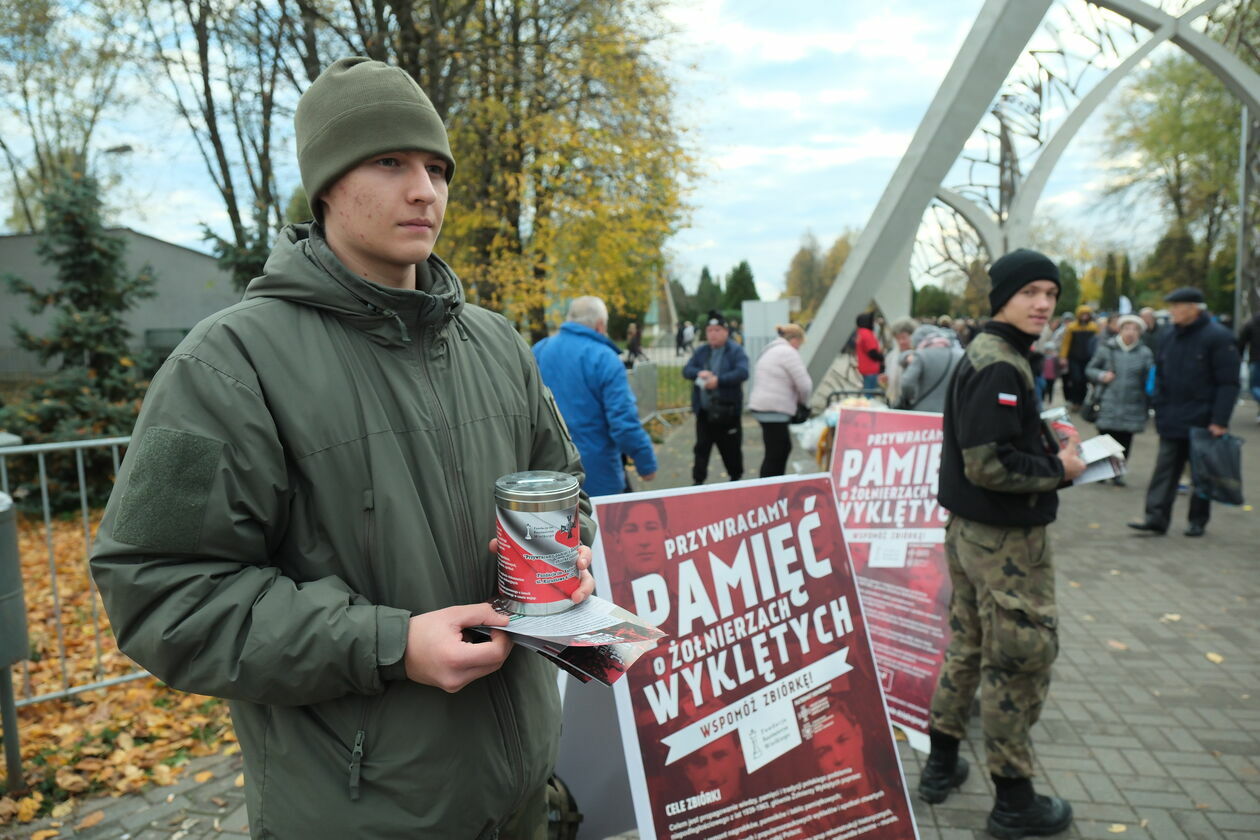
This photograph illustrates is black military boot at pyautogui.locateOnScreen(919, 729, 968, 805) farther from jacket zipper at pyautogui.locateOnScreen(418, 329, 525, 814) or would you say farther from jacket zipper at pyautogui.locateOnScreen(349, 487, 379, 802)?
jacket zipper at pyautogui.locateOnScreen(349, 487, 379, 802)

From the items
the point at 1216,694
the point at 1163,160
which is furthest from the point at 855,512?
the point at 1163,160

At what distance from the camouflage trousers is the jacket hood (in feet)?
7.76

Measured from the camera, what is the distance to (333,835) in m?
1.41

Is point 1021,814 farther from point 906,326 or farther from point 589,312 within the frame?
point 906,326

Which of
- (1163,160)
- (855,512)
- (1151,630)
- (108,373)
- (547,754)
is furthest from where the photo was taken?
(1163,160)

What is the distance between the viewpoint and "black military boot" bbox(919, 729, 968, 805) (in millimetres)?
3383

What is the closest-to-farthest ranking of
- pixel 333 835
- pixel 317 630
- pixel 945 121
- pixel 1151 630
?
pixel 317 630 < pixel 333 835 < pixel 1151 630 < pixel 945 121

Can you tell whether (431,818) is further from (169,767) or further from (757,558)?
(169,767)

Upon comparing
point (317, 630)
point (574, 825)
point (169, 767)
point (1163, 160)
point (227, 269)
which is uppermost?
point (1163, 160)

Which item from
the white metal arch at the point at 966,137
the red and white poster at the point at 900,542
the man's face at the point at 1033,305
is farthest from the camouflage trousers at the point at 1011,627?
the white metal arch at the point at 966,137

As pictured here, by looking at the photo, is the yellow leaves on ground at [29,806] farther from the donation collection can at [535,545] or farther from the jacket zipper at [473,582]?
Answer: the donation collection can at [535,545]

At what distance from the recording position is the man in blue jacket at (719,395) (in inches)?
334

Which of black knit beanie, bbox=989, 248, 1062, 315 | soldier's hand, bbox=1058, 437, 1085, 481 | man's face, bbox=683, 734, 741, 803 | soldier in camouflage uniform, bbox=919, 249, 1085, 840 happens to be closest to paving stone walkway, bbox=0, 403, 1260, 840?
soldier in camouflage uniform, bbox=919, 249, 1085, 840

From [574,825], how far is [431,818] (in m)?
1.38
